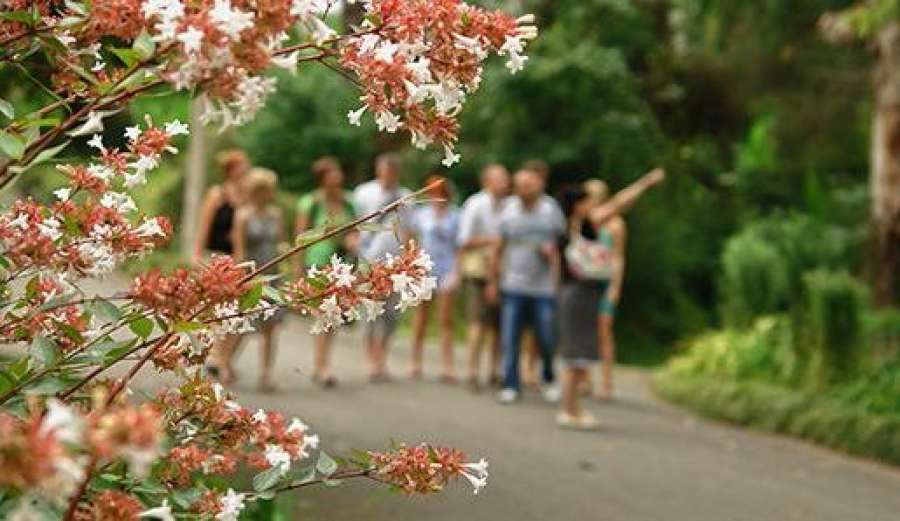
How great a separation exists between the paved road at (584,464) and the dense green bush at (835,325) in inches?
30.6

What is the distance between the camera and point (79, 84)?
3.00m

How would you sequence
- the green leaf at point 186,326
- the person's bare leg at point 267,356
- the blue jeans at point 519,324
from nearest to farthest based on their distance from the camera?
1. the green leaf at point 186,326
2. the person's bare leg at point 267,356
3. the blue jeans at point 519,324

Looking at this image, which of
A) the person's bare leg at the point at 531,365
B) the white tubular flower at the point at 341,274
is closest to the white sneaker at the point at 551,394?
the person's bare leg at the point at 531,365

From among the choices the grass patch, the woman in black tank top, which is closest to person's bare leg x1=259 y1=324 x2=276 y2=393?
the woman in black tank top

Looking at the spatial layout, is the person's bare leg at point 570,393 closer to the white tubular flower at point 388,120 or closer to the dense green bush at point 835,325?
the dense green bush at point 835,325

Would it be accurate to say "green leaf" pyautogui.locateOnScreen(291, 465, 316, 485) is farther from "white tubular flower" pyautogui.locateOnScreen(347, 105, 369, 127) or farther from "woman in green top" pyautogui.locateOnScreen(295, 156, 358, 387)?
"woman in green top" pyautogui.locateOnScreen(295, 156, 358, 387)

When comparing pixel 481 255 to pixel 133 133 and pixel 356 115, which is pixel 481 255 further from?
pixel 356 115

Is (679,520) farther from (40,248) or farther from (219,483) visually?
(40,248)

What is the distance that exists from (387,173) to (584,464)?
14.4ft

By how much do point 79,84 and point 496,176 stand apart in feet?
30.7

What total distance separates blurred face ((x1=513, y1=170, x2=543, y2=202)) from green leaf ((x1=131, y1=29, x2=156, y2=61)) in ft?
30.2

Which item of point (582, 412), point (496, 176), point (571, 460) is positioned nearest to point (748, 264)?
point (496, 176)

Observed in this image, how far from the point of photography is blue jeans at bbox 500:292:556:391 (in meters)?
11.6

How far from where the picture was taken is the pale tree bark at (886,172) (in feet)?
43.8
